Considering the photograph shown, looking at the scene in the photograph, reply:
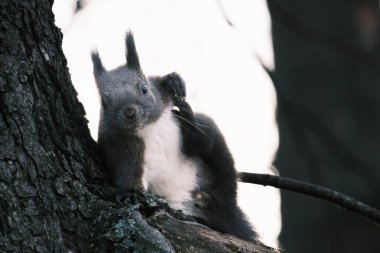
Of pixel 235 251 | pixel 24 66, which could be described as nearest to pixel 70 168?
pixel 24 66

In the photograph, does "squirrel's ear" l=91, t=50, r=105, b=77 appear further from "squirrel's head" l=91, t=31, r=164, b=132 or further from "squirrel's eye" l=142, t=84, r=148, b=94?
"squirrel's eye" l=142, t=84, r=148, b=94

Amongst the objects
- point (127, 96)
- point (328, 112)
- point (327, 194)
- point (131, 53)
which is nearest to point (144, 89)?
point (127, 96)

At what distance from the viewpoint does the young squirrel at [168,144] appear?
2742 mm

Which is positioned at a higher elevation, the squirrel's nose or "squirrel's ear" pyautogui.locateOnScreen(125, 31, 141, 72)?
"squirrel's ear" pyautogui.locateOnScreen(125, 31, 141, 72)

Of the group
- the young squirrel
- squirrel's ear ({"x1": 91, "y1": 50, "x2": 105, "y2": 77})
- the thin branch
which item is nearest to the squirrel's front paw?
the young squirrel

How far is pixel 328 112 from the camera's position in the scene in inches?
163

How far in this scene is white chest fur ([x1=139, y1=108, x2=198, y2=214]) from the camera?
9.23ft

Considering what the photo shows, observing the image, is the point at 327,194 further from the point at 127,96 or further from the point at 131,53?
the point at 131,53

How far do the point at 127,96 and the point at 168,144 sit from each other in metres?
0.25

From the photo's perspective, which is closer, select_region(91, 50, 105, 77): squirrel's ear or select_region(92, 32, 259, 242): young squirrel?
select_region(92, 32, 259, 242): young squirrel

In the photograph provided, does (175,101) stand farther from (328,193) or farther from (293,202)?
(293,202)

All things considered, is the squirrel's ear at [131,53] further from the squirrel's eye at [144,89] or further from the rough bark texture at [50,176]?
the rough bark texture at [50,176]

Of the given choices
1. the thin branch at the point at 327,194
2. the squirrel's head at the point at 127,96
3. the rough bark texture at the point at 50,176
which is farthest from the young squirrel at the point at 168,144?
the rough bark texture at the point at 50,176

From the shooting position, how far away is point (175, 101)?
3045 mm
